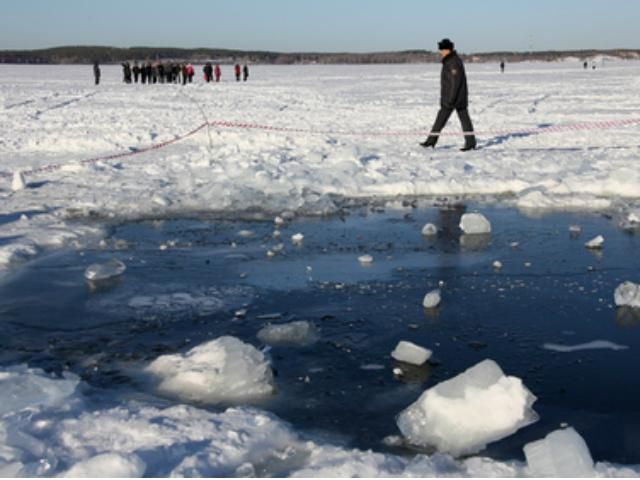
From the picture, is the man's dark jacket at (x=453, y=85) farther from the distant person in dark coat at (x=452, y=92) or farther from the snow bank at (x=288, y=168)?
the snow bank at (x=288, y=168)

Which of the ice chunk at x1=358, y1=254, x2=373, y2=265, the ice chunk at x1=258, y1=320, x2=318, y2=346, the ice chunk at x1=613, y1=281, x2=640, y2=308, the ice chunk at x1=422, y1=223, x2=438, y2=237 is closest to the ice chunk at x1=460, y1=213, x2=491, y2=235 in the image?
the ice chunk at x1=422, y1=223, x2=438, y2=237

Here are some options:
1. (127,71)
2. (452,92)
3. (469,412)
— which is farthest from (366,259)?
(127,71)

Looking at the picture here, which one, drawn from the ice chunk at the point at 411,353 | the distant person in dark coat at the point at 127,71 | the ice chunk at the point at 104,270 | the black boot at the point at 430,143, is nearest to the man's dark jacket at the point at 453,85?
the black boot at the point at 430,143

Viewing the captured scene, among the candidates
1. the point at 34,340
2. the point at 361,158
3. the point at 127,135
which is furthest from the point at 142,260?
the point at 127,135

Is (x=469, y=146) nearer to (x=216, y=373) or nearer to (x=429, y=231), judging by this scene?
(x=429, y=231)

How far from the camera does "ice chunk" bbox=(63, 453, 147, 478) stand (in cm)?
285

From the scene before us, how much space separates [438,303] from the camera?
4.95 meters

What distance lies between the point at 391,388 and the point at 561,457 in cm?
104

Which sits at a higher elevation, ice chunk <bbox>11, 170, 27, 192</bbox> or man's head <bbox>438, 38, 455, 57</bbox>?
man's head <bbox>438, 38, 455, 57</bbox>

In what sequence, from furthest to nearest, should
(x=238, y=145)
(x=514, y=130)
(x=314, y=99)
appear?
(x=314, y=99), (x=514, y=130), (x=238, y=145)

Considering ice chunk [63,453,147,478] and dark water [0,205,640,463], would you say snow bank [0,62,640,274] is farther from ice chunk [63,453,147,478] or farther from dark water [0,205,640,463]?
ice chunk [63,453,147,478]

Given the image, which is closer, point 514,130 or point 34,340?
point 34,340

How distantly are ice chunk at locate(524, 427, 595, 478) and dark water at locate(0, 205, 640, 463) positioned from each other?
207 millimetres

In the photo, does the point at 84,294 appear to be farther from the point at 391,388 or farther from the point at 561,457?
the point at 561,457
